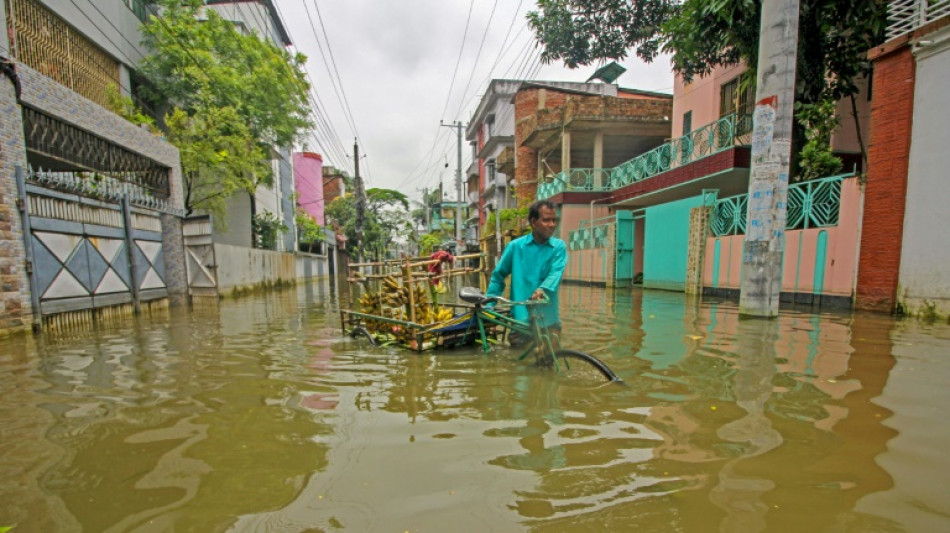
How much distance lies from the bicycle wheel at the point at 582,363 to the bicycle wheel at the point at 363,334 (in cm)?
257

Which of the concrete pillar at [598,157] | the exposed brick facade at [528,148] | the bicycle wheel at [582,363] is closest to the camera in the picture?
the bicycle wheel at [582,363]

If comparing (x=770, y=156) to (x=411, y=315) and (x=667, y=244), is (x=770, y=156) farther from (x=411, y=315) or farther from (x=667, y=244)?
(x=667, y=244)

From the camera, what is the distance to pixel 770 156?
6934 millimetres

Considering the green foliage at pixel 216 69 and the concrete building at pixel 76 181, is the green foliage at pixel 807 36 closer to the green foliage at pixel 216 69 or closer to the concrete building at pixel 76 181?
the concrete building at pixel 76 181

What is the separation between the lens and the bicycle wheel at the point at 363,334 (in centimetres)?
567

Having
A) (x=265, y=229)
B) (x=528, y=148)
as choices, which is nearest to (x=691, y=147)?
(x=528, y=148)

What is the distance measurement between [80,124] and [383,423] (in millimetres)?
9616

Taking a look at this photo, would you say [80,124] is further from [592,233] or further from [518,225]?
[518,225]

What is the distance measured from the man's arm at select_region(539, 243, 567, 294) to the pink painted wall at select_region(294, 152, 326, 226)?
1295 inches

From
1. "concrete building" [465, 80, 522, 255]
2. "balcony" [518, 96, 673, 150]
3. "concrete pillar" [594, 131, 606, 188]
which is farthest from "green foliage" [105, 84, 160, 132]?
"concrete building" [465, 80, 522, 255]

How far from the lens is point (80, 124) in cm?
835

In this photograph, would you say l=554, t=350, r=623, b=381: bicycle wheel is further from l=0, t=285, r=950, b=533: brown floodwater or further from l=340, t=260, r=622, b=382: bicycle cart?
l=0, t=285, r=950, b=533: brown floodwater

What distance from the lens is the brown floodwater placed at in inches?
73.4

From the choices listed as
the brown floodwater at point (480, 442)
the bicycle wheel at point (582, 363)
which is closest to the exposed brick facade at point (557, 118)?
the brown floodwater at point (480, 442)
